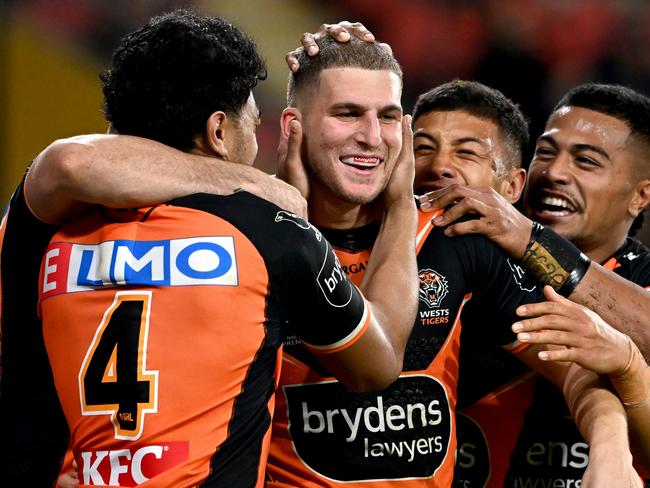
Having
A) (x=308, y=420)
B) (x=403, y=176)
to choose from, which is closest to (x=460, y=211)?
(x=403, y=176)

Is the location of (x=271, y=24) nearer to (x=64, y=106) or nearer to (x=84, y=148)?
(x=64, y=106)

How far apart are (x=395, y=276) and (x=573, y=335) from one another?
0.54 metres

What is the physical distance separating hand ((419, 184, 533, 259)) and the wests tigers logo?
0.56ft

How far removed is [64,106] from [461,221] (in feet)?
13.4

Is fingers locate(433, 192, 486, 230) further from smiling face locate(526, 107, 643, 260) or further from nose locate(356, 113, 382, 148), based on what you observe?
smiling face locate(526, 107, 643, 260)

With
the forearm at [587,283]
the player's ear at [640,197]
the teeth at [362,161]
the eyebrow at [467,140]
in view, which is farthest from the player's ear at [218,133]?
the player's ear at [640,197]

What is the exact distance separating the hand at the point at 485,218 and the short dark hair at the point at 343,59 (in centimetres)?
46

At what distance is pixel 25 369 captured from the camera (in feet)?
8.18

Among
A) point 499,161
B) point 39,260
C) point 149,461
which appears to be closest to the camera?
point 149,461

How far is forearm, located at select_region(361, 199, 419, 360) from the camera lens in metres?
2.58

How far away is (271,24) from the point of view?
7.32m

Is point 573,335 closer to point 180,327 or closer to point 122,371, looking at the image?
point 180,327

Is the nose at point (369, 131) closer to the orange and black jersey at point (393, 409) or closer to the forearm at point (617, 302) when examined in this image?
the orange and black jersey at point (393, 409)

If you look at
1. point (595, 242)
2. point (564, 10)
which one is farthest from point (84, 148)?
point (564, 10)
